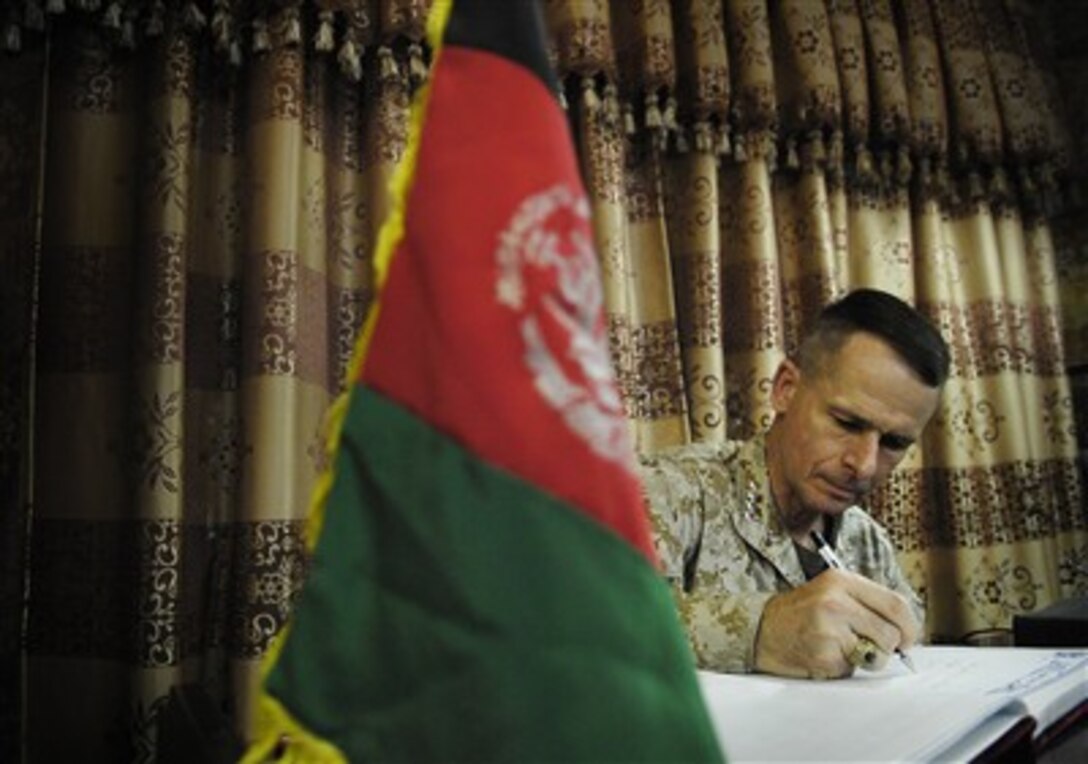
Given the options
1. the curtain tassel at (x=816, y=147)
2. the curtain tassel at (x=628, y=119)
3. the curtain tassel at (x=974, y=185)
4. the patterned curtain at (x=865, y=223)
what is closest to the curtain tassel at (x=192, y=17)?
the patterned curtain at (x=865, y=223)

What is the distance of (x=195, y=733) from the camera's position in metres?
0.69

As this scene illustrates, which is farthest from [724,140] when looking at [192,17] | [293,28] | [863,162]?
[192,17]

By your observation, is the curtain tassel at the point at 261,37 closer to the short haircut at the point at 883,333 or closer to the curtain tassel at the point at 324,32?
the curtain tassel at the point at 324,32

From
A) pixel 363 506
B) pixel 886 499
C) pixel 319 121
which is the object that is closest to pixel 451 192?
pixel 363 506

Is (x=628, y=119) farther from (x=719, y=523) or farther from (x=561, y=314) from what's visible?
(x=561, y=314)

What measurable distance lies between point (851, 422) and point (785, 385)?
142mm

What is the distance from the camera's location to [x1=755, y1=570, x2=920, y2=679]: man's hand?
0.79m

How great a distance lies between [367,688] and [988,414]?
189 cm

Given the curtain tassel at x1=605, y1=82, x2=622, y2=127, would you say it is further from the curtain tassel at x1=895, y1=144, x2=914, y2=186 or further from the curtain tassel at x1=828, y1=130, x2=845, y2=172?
the curtain tassel at x1=895, y1=144, x2=914, y2=186

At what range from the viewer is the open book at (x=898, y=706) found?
533mm

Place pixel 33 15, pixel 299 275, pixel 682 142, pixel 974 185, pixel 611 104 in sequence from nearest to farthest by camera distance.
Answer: pixel 33 15, pixel 299 275, pixel 611 104, pixel 682 142, pixel 974 185

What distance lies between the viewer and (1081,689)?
2.23 feet

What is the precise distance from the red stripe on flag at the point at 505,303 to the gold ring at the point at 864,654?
0.47 meters

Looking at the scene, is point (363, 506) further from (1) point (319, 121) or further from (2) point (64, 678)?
(1) point (319, 121)
